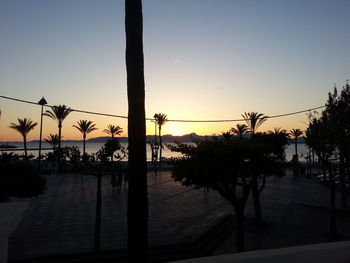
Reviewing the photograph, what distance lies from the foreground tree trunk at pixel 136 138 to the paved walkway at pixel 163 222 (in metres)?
7.16

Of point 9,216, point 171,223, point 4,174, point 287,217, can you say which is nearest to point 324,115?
point 287,217

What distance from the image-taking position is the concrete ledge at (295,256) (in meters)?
3.93

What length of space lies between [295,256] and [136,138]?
3.28m

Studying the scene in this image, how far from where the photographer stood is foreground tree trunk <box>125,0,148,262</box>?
5.79 m

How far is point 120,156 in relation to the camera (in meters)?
13.4

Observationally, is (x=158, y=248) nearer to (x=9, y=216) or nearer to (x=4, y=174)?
(x=4, y=174)

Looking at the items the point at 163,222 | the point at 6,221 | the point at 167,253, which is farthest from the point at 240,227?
the point at 6,221

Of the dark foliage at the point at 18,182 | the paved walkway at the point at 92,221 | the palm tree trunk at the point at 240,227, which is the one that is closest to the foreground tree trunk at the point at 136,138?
the palm tree trunk at the point at 240,227

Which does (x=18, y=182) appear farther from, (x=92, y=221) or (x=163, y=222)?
(x=163, y=222)

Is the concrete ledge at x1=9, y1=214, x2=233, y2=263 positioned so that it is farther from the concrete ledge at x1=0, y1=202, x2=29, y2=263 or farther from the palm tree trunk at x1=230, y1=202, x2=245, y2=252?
the concrete ledge at x1=0, y1=202, x2=29, y2=263

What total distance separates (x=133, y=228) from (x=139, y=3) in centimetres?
436

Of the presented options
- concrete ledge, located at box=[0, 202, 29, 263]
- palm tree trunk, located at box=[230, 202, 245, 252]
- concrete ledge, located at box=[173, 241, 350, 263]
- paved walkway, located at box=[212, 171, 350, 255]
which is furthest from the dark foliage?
concrete ledge, located at box=[173, 241, 350, 263]

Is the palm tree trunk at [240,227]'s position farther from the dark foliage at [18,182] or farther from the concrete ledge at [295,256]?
the dark foliage at [18,182]

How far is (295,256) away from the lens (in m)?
4.11
